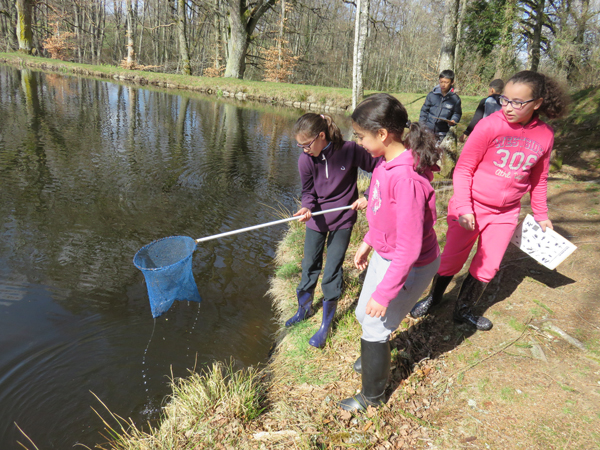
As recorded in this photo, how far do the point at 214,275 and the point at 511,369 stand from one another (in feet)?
10.9

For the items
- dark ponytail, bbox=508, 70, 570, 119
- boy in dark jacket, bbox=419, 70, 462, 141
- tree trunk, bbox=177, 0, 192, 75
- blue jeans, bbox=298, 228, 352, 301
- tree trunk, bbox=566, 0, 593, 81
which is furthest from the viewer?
tree trunk, bbox=177, 0, 192, 75

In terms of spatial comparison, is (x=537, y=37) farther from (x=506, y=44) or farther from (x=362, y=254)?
(x=362, y=254)

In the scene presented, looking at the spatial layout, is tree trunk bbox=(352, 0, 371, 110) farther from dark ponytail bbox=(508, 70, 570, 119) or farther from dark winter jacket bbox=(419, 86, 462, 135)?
dark ponytail bbox=(508, 70, 570, 119)

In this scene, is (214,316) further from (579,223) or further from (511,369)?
Answer: (579,223)

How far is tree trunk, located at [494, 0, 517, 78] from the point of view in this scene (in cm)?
1588

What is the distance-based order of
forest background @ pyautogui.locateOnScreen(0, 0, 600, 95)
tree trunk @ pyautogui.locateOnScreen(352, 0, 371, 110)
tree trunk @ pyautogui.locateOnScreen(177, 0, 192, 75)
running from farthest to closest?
1. tree trunk @ pyautogui.locateOnScreen(177, 0, 192, 75)
2. forest background @ pyautogui.locateOnScreen(0, 0, 600, 95)
3. tree trunk @ pyautogui.locateOnScreen(352, 0, 371, 110)

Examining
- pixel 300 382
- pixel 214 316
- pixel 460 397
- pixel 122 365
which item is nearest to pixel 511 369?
pixel 460 397

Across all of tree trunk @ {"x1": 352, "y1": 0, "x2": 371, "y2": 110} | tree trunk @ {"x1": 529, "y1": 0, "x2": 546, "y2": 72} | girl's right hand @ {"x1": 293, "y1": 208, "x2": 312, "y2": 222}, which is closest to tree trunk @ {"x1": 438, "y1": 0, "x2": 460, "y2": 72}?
tree trunk @ {"x1": 352, "y1": 0, "x2": 371, "y2": 110}

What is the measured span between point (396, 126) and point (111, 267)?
13.1ft

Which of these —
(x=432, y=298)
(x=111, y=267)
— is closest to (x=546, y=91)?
(x=432, y=298)

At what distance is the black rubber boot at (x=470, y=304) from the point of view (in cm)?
292

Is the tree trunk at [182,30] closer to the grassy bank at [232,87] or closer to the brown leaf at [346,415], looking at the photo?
the grassy bank at [232,87]

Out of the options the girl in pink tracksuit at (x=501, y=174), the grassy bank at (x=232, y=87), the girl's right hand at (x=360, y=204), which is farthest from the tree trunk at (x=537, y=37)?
the girl's right hand at (x=360, y=204)

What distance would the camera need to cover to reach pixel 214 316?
12.7 ft
